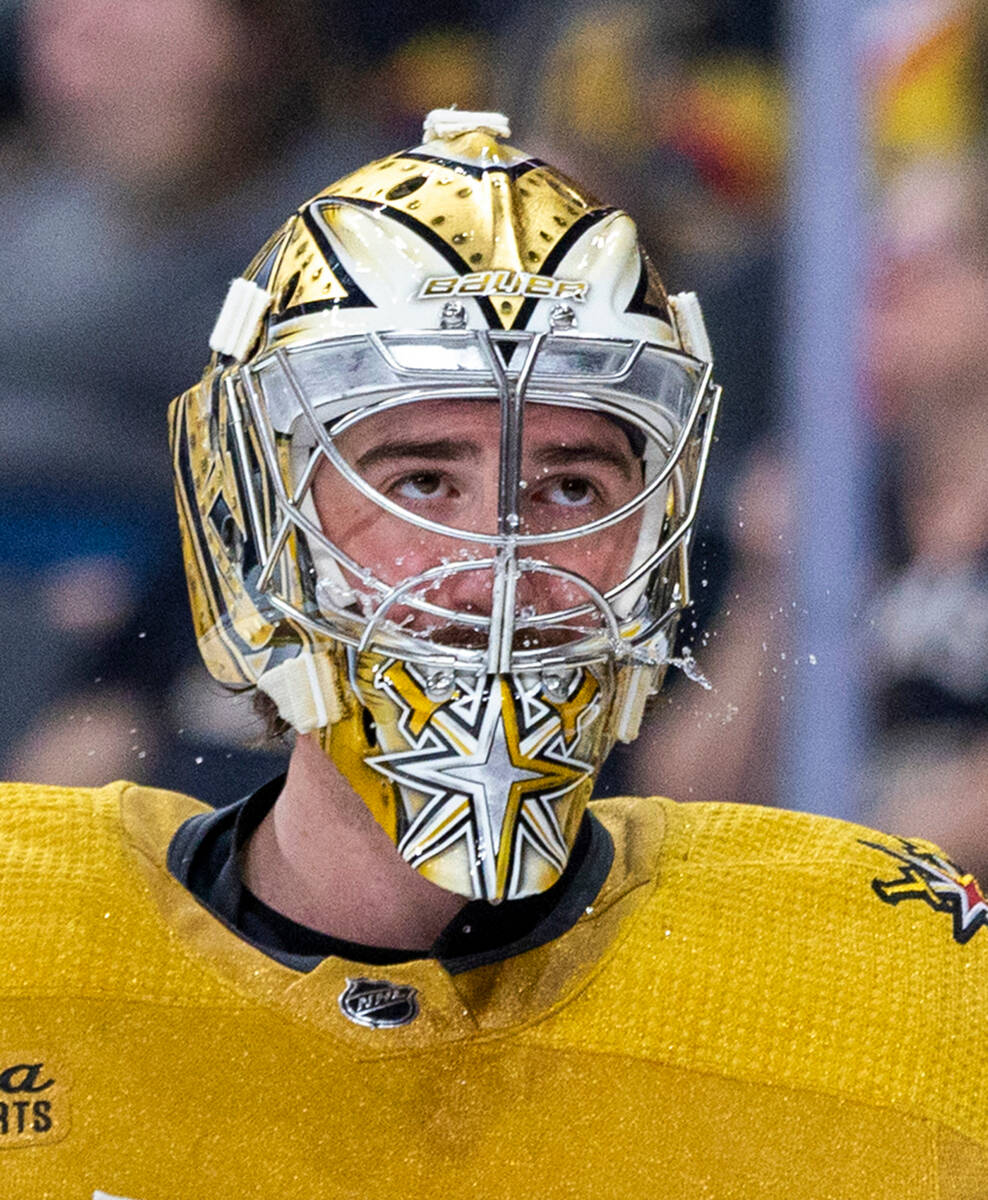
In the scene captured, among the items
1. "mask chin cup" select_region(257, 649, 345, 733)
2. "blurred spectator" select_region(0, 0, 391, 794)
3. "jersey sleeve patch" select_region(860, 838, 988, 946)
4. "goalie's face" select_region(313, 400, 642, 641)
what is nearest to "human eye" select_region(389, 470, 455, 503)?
"goalie's face" select_region(313, 400, 642, 641)

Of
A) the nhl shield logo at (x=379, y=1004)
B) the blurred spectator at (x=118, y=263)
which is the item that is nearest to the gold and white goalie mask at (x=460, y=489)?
the nhl shield logo at (x=379, y=1004)

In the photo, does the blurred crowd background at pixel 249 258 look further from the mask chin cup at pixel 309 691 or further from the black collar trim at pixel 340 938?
the mask chin cup at pixel 309 691

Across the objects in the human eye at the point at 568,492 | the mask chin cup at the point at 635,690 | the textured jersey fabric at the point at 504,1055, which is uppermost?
the human eye at the point at 568,492

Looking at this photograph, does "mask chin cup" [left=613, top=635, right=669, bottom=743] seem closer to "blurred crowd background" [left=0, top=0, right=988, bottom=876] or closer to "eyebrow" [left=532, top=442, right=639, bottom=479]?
"eyebrow" [left=532, top=442, right=639, bottom=479]

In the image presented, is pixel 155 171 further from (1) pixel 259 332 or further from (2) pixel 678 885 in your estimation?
(2) pixel 678 885

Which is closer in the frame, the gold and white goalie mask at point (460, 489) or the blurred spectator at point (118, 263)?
the gold and white goalie mask at point (460, 489)

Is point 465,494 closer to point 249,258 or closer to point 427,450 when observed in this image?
point 427,450

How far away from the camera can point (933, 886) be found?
4.21 ft

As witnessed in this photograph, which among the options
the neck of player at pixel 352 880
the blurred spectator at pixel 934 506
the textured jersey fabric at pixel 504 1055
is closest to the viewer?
the textured jersey fabric at pixel 504 1055

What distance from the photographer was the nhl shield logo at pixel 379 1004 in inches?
43.1

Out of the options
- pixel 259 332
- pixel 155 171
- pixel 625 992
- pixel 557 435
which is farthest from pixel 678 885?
pixel 155 171

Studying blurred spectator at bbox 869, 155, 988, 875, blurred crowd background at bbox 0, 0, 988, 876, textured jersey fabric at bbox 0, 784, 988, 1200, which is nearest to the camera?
textured jersey fabric at bbox 0, 784, 988, 1200

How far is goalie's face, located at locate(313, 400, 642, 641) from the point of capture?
3.56 feet

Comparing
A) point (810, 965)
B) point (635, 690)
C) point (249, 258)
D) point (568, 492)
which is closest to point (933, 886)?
point (810, 965)
